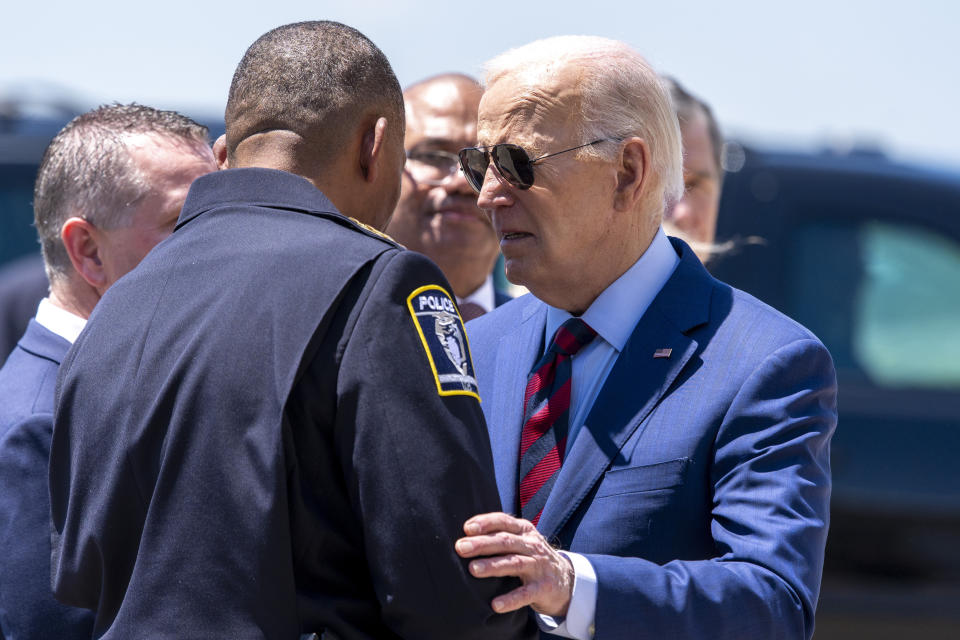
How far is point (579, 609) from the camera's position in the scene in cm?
194

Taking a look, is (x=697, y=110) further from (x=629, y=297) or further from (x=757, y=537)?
(x=757, y=537)

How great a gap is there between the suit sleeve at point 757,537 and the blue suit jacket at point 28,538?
3.18 ft

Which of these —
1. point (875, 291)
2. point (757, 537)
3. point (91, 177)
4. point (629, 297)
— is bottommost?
point (875, 291)

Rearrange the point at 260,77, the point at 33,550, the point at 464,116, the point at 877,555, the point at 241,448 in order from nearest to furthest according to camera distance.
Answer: the point at 241,448 → the point at 260,77 → the point at 33,550 → the point at 464,116 → the point at 877,555

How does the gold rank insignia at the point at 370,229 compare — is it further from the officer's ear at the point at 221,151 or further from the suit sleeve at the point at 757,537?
the suit sleeve at the point at 757,537

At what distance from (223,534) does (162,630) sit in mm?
168

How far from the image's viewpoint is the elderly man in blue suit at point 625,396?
197 cm

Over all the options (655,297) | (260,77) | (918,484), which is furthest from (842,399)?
(260,77)

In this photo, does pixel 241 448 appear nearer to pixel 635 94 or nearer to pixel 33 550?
pixel 33 550

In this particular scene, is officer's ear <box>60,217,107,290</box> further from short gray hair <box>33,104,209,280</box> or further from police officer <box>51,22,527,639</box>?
police officer <box>51,22,527,639</box>

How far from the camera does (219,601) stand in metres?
1.64

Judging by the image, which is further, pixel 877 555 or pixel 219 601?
pixel 877 555

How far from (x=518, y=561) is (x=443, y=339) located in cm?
35

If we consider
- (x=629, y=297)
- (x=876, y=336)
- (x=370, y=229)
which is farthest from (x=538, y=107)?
(x=876, y=336)
